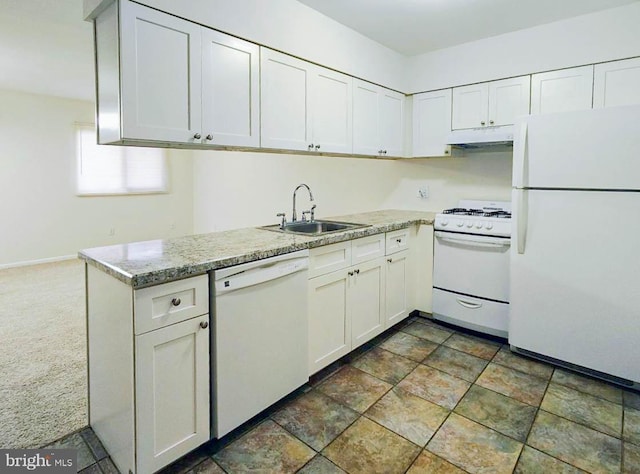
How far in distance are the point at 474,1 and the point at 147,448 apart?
3082 millimetres

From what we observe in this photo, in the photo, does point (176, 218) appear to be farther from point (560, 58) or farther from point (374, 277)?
point (560, 58)

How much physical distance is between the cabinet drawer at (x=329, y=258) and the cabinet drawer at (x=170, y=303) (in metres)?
0.73

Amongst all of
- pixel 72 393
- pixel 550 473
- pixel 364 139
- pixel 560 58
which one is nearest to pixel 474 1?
pixel 560 58

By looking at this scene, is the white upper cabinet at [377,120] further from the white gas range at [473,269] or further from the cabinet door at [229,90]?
the cabinet door at [229,90]

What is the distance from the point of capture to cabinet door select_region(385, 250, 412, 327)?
9.66 feet

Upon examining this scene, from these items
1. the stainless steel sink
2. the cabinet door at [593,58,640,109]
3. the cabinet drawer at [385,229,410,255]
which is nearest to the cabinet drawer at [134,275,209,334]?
the stainless steel sink

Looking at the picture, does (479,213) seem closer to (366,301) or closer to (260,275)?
(366,301)

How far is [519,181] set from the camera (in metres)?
2.53

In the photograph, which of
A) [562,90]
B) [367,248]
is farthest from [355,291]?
[562,90]

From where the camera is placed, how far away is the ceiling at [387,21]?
101 inches

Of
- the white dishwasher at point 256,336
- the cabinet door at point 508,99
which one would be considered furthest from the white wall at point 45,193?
the cabinet door at point 508,99

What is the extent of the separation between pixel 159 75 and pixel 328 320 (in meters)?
1.61

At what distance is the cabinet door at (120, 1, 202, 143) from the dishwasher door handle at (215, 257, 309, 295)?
76 cm

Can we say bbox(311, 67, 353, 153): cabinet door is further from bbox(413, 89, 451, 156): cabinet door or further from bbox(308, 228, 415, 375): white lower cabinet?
bbox(413, 89, 451, 156): cabinet door
